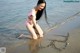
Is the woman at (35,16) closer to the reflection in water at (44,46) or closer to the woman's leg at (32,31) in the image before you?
the woman's leg at (32,31)

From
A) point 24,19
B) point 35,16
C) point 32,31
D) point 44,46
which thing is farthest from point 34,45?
point 24,19

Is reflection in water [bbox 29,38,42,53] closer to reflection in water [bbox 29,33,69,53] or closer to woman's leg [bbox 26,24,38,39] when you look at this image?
reflection in water [bbox 29,33,69,53]

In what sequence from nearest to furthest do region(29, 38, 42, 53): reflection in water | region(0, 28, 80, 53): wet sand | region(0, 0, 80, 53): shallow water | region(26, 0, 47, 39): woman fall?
region(0, 28, 80, 53): wet sand, region(29, 38, 42, 53): reflection in water, region(26, 0, 47, 39): woman, region(0, 0, 80, 53): shallow water

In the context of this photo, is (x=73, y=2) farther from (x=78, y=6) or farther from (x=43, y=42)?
(x=43, y=42)

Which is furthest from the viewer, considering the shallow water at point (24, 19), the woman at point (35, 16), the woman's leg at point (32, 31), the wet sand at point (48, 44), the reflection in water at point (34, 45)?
the shallow water at point (24, 19)

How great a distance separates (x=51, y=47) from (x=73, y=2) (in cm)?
660

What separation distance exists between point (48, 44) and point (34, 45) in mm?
377

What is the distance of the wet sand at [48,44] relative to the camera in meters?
5.43

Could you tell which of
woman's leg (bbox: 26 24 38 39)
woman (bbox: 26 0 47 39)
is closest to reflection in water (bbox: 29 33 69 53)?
woman's leg (bbox: 26 24 38 39)

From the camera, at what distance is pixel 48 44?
19.1 ft

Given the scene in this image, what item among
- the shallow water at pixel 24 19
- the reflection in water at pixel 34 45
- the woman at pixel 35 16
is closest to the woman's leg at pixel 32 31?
the woman at pixel 35 16

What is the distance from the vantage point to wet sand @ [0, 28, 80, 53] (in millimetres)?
5426

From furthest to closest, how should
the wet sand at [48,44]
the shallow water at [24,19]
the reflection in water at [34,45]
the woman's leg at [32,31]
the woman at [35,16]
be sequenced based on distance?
the shallow water at [24,19], the woman's leg at [32,31], the woman at [35,16], the reflection in water at [34,45], the wet sand at [48,44]

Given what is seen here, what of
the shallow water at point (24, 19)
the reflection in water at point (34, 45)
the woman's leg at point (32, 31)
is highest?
the woman's leg at point (32, 31)
